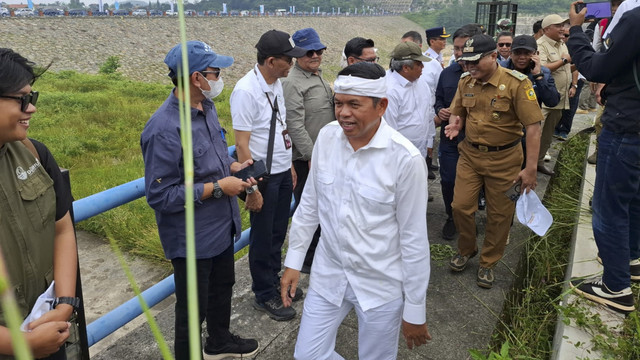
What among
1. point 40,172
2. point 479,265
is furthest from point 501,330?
point 40,172

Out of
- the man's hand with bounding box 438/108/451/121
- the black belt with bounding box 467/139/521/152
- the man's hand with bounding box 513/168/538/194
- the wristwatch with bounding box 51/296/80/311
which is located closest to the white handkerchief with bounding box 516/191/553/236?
the man's hand with bounding box 513/168/538/194

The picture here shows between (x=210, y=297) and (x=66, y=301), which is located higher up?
(x=66, y=301)

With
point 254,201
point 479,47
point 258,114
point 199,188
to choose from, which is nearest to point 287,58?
point 258,114

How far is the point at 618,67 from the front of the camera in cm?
240

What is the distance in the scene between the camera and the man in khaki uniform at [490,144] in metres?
3.30

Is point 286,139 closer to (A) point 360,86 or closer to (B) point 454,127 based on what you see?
(A) point 360,86

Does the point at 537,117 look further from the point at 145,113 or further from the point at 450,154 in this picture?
the point at 145,113

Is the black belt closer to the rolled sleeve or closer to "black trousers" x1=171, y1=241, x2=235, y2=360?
the rolled sleeve

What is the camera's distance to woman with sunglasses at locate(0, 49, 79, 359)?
5.08 ft

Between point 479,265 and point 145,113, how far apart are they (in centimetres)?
1253

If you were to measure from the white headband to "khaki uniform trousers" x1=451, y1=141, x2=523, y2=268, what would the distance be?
70.5 inches

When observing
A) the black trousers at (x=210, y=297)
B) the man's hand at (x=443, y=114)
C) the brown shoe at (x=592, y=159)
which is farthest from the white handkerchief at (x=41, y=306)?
the brown shoe at (x=592, y=159)

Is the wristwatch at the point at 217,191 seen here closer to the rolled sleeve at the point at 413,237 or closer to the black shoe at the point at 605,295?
the rolled sleeve at the point at 413,237

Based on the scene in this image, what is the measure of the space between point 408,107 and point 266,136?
5.14 feet
